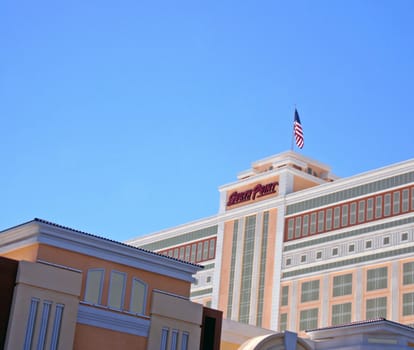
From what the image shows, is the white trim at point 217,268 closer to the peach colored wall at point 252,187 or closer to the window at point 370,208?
the peach colored wall at point 252,187

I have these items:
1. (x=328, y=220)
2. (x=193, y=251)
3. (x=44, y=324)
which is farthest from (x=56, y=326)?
(x=193, y=251)

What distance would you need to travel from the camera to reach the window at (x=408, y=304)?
255ft

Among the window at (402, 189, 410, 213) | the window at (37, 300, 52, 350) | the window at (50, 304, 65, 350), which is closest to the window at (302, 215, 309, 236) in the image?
the window at (402, 189, 410, 213)

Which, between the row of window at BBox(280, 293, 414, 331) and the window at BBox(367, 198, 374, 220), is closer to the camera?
the row of window at BBox(280, 293, 414, 331)

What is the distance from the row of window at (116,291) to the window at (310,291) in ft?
160

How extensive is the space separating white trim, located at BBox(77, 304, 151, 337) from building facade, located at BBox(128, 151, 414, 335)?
42.9 meters

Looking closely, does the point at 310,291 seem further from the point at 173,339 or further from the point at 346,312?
the point at 173,339

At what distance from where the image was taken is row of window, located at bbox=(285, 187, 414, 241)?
81.2 m

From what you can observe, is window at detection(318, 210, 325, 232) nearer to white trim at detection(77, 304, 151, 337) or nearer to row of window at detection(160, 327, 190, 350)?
row of window at detection(160, 327, 190, 350)

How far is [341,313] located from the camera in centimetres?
8381

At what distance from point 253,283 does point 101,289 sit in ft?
183

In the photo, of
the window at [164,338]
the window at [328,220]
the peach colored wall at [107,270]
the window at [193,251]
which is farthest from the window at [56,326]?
the window at [193,251]

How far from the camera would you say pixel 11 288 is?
3625 cm

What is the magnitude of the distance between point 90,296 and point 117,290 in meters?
1.70
